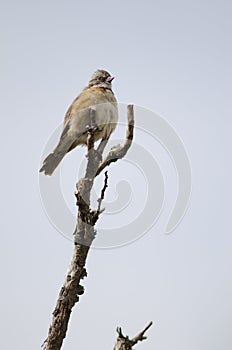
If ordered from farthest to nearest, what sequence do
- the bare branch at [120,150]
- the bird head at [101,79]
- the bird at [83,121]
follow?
the bird head at [101,79] → the bird at [83,121] → the bare branch at [120,150]

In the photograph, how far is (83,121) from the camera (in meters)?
5.87

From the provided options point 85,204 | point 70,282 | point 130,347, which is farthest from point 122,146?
point 130,347

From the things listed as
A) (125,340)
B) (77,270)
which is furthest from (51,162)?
(125,340)

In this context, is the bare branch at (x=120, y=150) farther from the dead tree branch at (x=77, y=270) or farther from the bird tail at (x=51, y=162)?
the bird tail at (x=51, y=162)

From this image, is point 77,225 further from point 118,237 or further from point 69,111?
point 69,111

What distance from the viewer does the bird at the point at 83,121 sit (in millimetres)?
5539

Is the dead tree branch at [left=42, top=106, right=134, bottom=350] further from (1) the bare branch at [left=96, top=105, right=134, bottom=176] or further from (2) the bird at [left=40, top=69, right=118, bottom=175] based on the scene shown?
(2) the bird at [left=40, top=69, right=118, bottom=175]

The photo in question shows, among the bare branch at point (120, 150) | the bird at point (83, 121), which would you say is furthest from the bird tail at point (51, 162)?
the bare branch at point (120, 150)

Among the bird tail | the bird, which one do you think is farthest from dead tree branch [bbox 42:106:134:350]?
the bird tail

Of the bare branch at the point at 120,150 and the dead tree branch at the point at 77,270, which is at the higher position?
the bare branch at the point at 120,150

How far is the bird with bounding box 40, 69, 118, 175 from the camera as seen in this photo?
5.54 m

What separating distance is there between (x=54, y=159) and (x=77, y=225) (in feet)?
5.70

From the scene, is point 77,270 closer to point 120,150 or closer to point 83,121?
point 120,150

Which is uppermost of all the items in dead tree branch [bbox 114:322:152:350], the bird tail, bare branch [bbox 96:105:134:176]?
the bird tail
